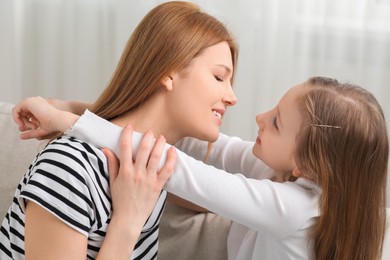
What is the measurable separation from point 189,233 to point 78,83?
1148 millimetres

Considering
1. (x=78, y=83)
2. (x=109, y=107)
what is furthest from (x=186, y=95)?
(x=78, y=83)

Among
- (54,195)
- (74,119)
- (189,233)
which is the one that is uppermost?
(74,119)

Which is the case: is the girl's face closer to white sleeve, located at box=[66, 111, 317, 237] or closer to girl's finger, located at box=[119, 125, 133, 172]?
white sleeve, located at box=[66, 111, 317, 237]

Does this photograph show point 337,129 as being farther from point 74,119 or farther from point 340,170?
point 74,119

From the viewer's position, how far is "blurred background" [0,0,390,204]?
2.40m

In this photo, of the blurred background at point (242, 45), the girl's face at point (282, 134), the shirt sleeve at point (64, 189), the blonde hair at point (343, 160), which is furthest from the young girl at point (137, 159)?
the blurred background at point (242, 45)

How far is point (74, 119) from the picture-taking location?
139 centimetres

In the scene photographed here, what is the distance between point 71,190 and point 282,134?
1.50ft

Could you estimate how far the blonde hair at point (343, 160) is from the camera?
1369 mm

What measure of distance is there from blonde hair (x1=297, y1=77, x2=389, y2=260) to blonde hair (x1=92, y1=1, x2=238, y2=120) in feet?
0.84

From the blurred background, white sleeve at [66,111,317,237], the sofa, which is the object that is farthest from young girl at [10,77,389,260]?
the blurred background

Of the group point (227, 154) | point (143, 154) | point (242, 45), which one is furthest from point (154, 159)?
point (242, 45)

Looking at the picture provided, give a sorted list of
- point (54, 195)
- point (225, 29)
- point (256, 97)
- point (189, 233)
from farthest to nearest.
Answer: point (256, 97) < point (189, 233) < point (225, 29) < point (54, 195)

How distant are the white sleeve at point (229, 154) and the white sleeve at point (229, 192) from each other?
0.89 feet
